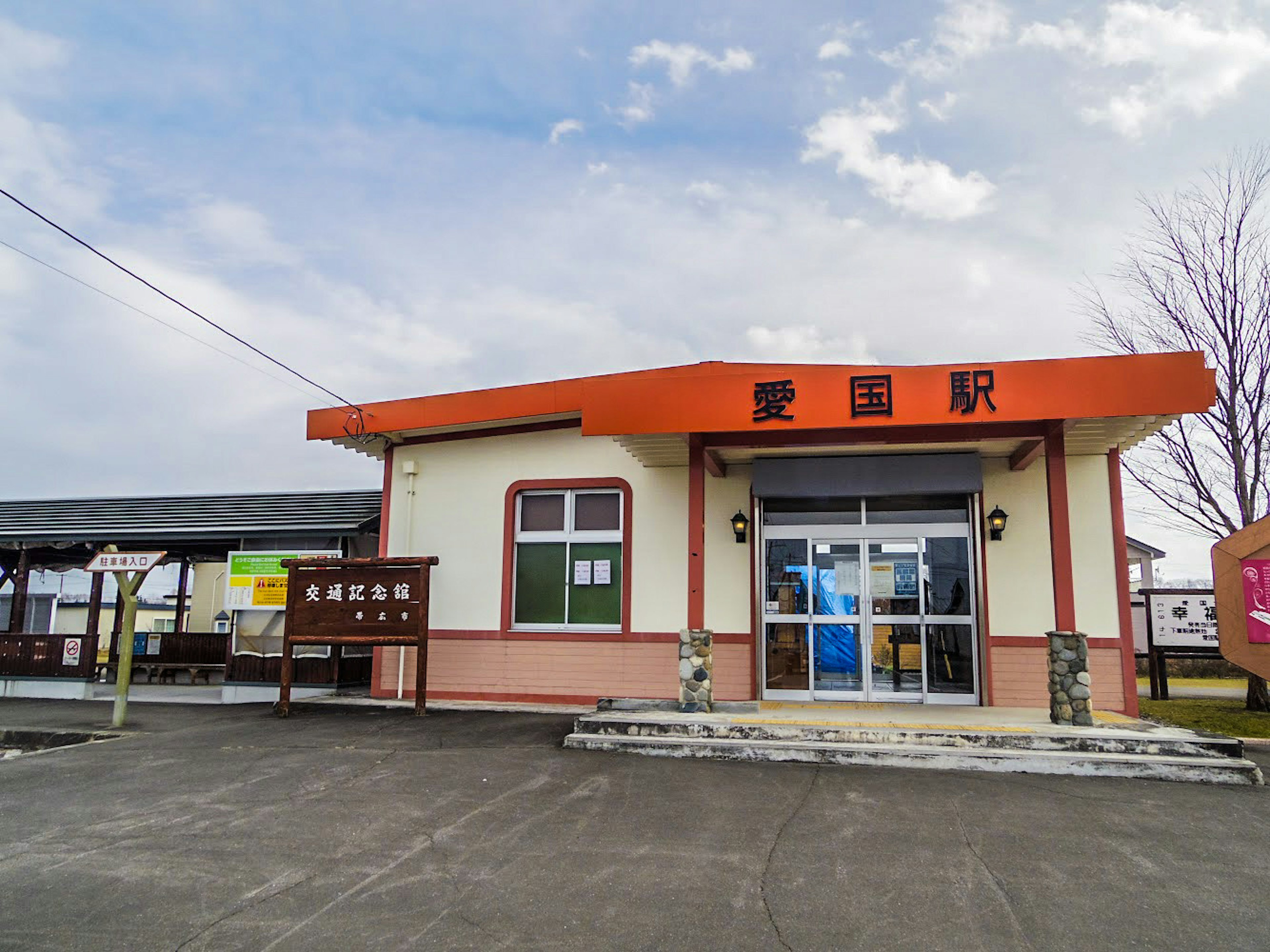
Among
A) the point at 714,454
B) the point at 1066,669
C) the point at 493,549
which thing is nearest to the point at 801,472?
the point at 714,454

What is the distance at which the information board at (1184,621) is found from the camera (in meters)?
11.0

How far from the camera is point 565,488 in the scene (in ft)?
33.9

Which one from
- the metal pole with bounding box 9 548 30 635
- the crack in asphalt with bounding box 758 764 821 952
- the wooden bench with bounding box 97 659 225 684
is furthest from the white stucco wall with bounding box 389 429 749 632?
the metal pole with bounding box 9 548 30 635

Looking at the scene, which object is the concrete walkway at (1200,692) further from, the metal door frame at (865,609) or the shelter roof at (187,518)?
the shelter roof at (187,518)

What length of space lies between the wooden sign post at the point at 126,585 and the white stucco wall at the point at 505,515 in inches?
111

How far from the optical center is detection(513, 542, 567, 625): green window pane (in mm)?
10227

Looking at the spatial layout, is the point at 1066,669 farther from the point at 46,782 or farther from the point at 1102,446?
the point at 46,782

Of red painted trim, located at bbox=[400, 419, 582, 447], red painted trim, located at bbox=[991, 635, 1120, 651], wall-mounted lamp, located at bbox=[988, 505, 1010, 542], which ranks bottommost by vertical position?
red painted trim, located at bbox=[991, 635, 1120, 651]

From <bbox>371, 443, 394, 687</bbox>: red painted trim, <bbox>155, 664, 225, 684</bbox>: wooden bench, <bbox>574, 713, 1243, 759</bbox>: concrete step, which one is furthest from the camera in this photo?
<bbox>155, 664, 225, 684</bbox>: wooden bench

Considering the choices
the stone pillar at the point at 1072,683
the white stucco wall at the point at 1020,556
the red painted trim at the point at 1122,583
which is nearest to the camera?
the stone pillar at the point at 1072,683

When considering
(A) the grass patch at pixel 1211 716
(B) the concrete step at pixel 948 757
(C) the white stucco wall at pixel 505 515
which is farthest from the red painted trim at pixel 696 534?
(A) the grass patch at pixel 1211 716

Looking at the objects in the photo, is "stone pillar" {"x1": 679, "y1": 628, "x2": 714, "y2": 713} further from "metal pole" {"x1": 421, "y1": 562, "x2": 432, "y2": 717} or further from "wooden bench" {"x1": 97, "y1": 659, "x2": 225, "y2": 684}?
"wooden bench" {"x1": 97, "y1": 659, "x2": 225, "y2": 684}

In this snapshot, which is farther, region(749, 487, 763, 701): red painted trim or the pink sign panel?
region(749, 487, 763, 701): red painted trim

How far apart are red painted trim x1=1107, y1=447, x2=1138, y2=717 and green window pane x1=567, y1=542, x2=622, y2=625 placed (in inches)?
216
